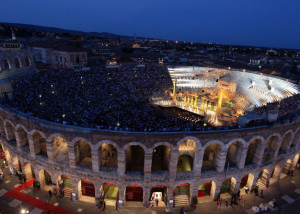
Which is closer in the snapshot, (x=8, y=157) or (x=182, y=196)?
(x=182, y=196)

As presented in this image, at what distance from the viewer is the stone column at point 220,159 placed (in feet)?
79.2

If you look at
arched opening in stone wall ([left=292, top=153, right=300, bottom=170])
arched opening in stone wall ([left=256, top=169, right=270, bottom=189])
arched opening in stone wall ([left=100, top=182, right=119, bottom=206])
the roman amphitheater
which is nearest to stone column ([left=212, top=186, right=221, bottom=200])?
the roman amphitheater

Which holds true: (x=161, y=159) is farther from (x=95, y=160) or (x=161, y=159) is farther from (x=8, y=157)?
(x=8, y=157)

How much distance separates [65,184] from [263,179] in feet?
86.5

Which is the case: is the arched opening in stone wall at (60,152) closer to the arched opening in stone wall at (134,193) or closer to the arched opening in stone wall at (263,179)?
the arched opening in stone wall at (134,193)

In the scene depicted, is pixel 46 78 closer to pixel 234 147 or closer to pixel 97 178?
pixel 97 178

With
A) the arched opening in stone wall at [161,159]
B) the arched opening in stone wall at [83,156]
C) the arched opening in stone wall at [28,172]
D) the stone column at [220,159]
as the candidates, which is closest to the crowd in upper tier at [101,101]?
the arched opening in stone wall at [83,156]

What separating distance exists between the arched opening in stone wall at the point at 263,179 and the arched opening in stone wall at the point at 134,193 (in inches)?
637

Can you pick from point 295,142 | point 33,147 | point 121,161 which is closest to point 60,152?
point 33,147

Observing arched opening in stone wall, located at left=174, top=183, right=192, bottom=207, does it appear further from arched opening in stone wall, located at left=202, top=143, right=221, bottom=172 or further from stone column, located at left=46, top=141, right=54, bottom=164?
stone column, located at left=46, top=141, right=54, bottom=164

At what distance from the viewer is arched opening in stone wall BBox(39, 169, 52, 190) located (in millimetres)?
27038

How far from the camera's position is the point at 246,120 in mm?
25328

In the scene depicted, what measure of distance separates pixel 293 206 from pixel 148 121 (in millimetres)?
20926

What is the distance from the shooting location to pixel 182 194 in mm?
26594
